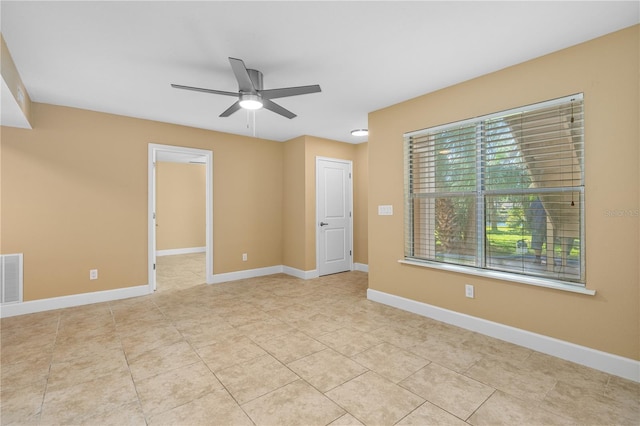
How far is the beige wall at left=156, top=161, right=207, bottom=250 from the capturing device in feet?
26.8

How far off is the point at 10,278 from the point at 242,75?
144 inches

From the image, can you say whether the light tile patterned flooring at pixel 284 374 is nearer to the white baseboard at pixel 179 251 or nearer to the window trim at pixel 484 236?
the window trim at pixel 484 236

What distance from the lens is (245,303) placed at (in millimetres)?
3965

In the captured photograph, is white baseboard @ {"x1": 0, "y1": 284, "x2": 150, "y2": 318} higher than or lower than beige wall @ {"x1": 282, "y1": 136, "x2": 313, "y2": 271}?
lower

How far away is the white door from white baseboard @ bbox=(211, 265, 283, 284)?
90 cm

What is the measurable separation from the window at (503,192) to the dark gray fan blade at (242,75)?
6.48ft

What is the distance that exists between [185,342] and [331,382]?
1489 mm

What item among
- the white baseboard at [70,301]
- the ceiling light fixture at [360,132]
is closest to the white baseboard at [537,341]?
the ceiling light fixture at [360,132]

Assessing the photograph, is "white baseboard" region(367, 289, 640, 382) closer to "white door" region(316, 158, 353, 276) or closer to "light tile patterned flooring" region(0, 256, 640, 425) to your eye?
"light tile patterned flooring" region(0, 256, 640, 425)

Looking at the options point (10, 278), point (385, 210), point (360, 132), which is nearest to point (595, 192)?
point (385, 210)

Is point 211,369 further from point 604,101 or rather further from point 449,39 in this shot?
point 604,101

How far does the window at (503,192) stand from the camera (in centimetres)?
248

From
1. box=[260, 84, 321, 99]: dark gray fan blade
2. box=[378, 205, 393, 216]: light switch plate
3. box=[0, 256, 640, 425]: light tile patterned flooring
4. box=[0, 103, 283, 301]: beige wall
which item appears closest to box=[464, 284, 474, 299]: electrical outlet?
box=[0, 256, 640, 425]: light tile patterned flooring

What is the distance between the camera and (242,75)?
2.39 metres
